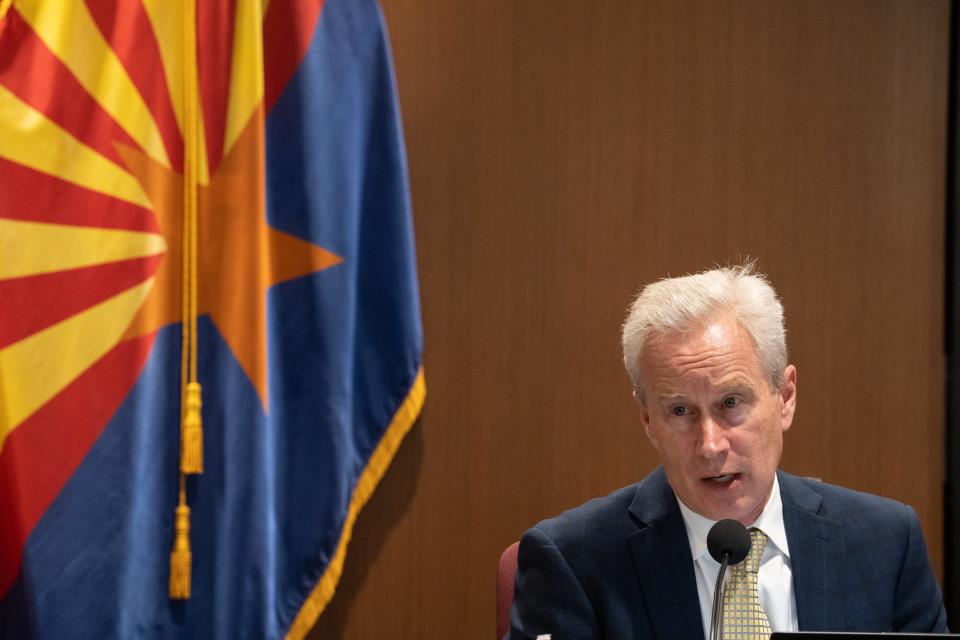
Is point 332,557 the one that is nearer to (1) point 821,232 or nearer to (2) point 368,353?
(2) point 368,353

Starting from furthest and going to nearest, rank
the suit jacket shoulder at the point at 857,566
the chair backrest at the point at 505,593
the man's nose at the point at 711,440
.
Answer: the chair backrest at the point at 505,593 < the suit jacket shoulder at the point at 857,566 < the man's nose at the point at 711,440

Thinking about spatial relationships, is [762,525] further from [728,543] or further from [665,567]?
[728,543]

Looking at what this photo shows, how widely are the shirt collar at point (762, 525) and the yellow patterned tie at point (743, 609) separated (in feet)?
0.25

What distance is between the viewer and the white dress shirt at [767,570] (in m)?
2.07

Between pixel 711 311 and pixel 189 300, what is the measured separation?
1.40 m

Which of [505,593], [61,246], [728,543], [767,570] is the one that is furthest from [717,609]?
[61,246]

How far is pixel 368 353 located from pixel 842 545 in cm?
138

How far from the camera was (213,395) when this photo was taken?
283 cm

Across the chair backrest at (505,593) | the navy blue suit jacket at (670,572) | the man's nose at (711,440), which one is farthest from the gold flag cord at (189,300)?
the man's nose at (711,440)

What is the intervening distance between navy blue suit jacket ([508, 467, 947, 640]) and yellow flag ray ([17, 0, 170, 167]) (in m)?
1.46

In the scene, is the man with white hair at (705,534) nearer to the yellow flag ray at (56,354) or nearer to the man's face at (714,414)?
the man's face at (714,414)

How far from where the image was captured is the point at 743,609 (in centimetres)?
199

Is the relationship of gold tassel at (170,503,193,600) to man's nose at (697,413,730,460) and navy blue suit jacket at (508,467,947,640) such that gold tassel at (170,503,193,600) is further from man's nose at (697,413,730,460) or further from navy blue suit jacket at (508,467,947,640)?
man's nose at (697,413,730,460)

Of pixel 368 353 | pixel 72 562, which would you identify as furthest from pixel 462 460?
pixel 72 562
